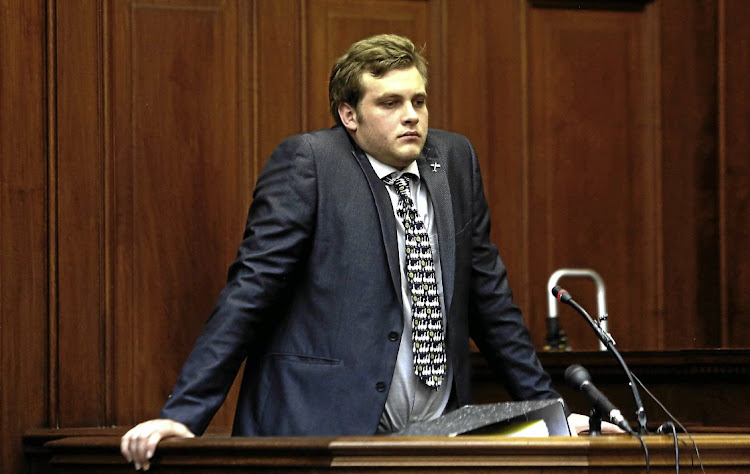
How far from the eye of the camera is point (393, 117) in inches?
116

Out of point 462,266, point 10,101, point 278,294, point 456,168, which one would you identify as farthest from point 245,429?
point 10,101

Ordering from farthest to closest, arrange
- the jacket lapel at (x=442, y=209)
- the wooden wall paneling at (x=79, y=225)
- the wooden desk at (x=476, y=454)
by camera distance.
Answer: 1. the wooden wall paneling at (x=79, y=225)
2. the jacket lapel at (x=442, y=209)
3. the wooden desk at (x=476, y=454)

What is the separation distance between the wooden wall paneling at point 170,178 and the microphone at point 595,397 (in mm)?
1760

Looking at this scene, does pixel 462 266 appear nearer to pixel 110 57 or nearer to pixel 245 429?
pixel 245 429

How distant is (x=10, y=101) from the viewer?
3.71m

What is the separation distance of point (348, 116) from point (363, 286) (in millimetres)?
482

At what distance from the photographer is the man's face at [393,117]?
2.93m

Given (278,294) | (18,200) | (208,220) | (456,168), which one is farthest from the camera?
(208,220)

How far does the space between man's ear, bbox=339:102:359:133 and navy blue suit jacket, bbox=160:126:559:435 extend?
0.11 feet

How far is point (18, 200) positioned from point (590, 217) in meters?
2.12

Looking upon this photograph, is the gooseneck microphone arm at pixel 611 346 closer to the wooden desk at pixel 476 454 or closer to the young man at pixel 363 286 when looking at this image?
the wooden desk at pixel 476 454

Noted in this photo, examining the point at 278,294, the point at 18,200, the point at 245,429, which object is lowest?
the point at 245,429

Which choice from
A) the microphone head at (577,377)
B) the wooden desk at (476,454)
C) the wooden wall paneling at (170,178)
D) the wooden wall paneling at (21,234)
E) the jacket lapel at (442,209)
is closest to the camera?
the wooden desk at (476,454)

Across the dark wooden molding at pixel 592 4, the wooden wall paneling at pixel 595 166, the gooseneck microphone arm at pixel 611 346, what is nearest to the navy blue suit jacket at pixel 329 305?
the gooseneck microphone arm at pixel 611 346
